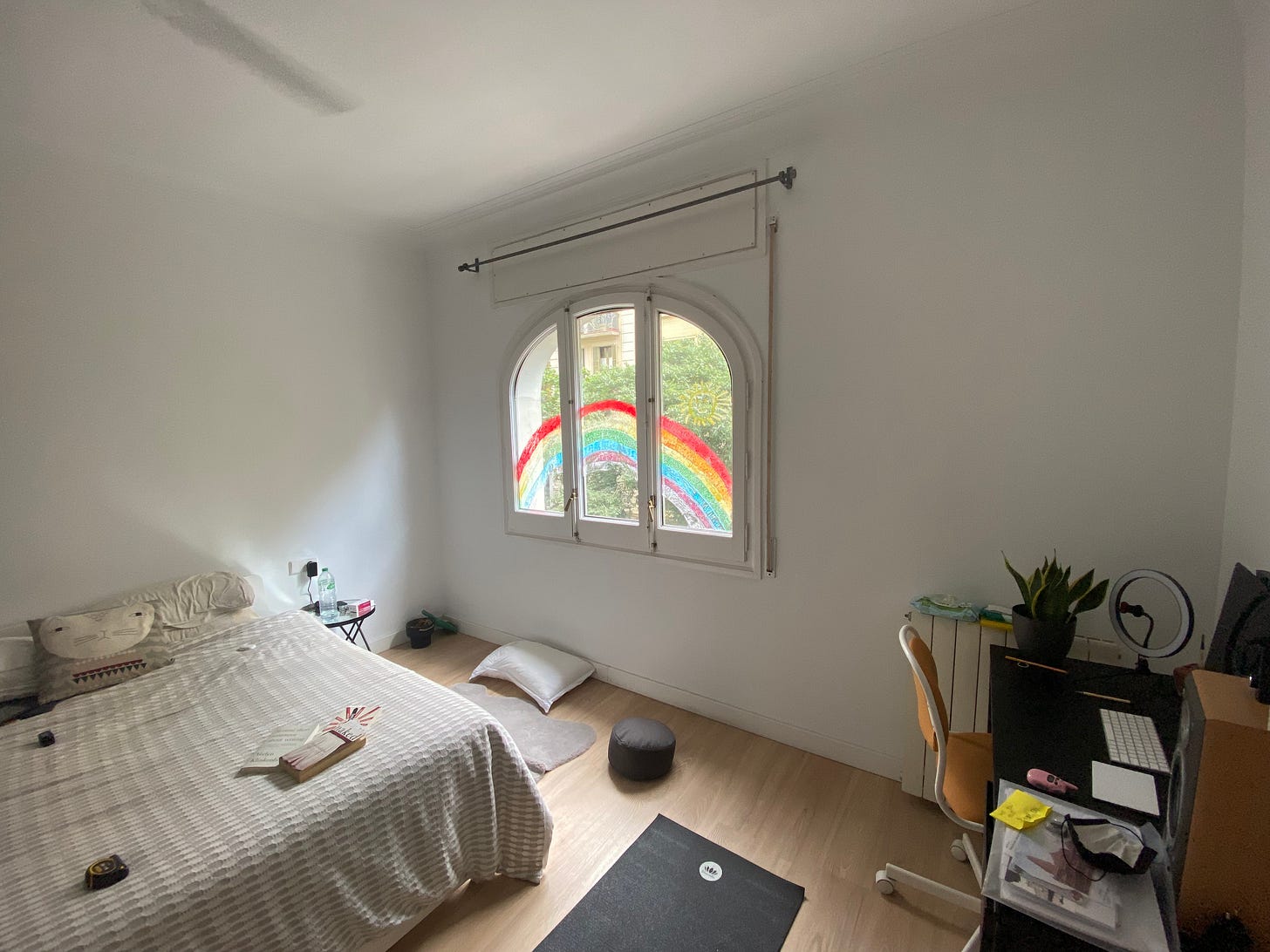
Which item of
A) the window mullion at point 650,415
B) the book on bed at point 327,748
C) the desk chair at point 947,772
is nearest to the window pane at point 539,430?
the window mullion at point 650,415

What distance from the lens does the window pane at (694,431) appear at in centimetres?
241

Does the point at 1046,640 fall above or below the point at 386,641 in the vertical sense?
above

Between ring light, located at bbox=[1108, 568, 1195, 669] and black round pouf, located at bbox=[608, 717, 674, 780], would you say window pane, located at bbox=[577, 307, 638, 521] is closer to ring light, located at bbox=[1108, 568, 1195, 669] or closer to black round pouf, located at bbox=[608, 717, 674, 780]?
black round pouf, located at bbox=[608, 717, 674, 780]

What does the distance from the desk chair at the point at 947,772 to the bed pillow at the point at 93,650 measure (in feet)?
9.74

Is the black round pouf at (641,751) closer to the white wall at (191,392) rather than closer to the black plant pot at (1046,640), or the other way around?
the black plant pot at (1046,640)

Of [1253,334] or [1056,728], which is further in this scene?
[1253,334]

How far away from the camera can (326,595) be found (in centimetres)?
303

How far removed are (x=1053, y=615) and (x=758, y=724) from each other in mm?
1388

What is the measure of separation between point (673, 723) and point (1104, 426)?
218 centimetres

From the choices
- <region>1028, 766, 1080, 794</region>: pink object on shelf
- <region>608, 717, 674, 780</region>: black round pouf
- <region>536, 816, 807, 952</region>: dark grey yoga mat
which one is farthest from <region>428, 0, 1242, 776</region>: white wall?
<region>1028, 766, 1080, 794</region>: pink object on shelf

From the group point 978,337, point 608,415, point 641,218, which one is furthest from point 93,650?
point 978,337

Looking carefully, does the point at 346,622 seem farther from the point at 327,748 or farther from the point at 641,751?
the point at 641,751

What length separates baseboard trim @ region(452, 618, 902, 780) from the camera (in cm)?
212

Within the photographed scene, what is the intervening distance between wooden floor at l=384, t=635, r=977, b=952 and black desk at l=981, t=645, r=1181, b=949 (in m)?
0.74
